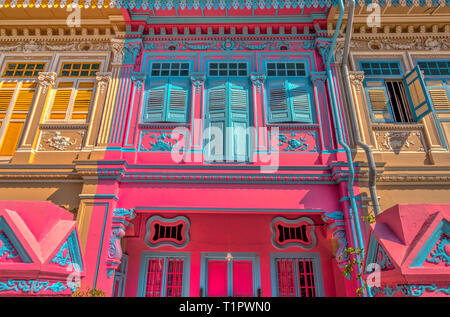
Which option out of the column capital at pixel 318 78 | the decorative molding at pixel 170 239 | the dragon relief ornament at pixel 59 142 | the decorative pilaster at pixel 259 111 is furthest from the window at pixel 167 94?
the column capital at pixel 318 78

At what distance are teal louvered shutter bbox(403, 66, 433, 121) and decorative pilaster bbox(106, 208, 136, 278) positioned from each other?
→ 6.51m

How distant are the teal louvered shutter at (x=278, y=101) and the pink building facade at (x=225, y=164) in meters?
0.03

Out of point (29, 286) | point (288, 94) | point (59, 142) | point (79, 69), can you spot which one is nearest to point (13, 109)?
point (59, 142)

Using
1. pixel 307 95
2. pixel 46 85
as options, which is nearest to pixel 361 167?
pixel 307 95

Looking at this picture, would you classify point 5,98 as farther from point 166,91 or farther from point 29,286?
point 29,286

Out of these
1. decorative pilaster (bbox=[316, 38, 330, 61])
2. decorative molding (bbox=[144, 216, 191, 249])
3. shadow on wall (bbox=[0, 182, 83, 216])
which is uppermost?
decorative pilaster (bbox=[316, 38, 330, 61])

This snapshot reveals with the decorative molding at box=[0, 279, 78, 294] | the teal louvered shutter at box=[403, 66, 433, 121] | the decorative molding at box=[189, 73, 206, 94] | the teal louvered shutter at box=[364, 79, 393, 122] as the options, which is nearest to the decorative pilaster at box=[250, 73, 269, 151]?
the decorative molding at box=[189, 73, 206, 94]

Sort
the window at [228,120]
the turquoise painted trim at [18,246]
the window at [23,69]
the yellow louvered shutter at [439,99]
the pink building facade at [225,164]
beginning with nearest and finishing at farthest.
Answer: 1. the turquoise painted trim at [18,246]
2. the pink building facade at [225,164]
3. the window at [228,120]
4. the yellow louvered shutter at [439,99]
5. the window at [23,69]

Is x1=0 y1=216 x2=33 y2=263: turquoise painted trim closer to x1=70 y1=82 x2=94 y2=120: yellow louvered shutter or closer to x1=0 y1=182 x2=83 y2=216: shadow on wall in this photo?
x1=0 y1=182 x2=83 y2=216: shadow on wall

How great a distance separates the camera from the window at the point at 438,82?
7.12 metres

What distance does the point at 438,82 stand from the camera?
24.1 feet

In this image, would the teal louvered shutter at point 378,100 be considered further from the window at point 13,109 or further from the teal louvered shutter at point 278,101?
the window at point 13,109

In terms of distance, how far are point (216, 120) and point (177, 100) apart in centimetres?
106

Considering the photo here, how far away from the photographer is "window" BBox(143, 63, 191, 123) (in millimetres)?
6988
